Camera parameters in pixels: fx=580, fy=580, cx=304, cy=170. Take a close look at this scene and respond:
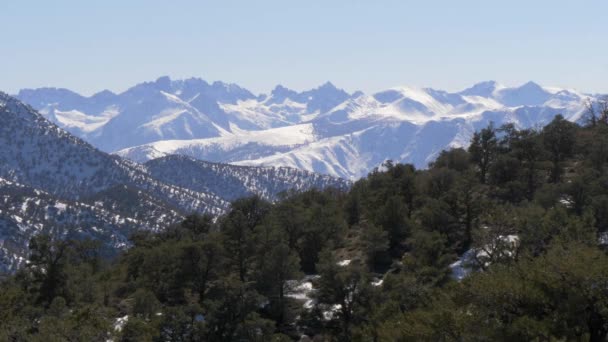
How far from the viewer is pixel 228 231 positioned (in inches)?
3851

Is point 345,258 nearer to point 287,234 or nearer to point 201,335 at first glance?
point 287,234

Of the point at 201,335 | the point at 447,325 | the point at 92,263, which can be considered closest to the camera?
the point at 447,325

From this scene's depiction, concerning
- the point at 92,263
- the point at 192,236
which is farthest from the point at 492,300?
the point at 92,263

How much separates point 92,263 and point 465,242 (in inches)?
3561

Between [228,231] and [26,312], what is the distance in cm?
3246

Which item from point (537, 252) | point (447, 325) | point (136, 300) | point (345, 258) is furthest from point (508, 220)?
point (136, 300)

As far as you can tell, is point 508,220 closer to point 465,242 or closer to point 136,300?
point 465,242

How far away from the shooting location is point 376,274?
9631 cm

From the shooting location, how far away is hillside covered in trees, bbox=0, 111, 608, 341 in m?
49.4

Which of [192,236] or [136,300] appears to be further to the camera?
[192,236]

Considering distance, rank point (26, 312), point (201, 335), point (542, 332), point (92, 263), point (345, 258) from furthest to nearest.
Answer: point (92, 263)
point (345, 258)
point (26, 312)
point (201, 335)
point (542, 332)

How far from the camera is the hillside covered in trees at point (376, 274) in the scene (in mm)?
49438

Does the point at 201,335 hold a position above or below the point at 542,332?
below

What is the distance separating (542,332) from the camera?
43.4m
